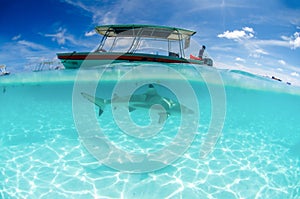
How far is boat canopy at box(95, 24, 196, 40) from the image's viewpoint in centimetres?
1838

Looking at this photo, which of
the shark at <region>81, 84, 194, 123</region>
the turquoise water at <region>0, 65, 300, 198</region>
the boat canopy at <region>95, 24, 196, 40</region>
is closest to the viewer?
the turquoise water at <region>0, 65, 300, 198</region>

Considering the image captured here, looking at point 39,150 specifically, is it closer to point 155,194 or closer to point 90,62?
point 155,194

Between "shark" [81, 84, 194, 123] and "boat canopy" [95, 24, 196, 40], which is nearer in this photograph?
"shark" [81, 84, 194, 123]

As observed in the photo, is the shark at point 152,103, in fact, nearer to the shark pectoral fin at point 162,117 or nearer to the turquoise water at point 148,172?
the shark pectoral fin at point 162,117

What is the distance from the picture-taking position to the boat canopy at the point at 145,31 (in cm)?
1838

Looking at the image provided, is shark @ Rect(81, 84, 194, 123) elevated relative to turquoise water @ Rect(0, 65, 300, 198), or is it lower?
elevated

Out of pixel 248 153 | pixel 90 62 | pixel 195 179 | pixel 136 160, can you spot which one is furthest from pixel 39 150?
pixel 90 62

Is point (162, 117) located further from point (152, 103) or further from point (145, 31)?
point (145, 31)

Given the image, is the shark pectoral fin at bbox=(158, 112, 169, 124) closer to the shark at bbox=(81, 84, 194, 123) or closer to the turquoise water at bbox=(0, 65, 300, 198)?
the shark at bbox=(81, 84, 194, 123)

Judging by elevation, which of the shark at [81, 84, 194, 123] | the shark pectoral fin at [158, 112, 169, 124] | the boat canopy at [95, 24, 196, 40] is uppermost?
the boat canopy at [95, 24, 196, 40]

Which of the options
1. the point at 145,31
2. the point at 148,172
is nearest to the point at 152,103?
the point at 148,172

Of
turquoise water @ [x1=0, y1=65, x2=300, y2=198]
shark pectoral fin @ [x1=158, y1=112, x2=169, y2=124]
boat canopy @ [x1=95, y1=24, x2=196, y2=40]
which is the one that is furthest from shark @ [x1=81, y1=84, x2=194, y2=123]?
boat canopy @ [x1=95, y1=24, x2=196, y2=40]

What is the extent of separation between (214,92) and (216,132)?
40171mm

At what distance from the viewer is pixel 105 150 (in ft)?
26.8
